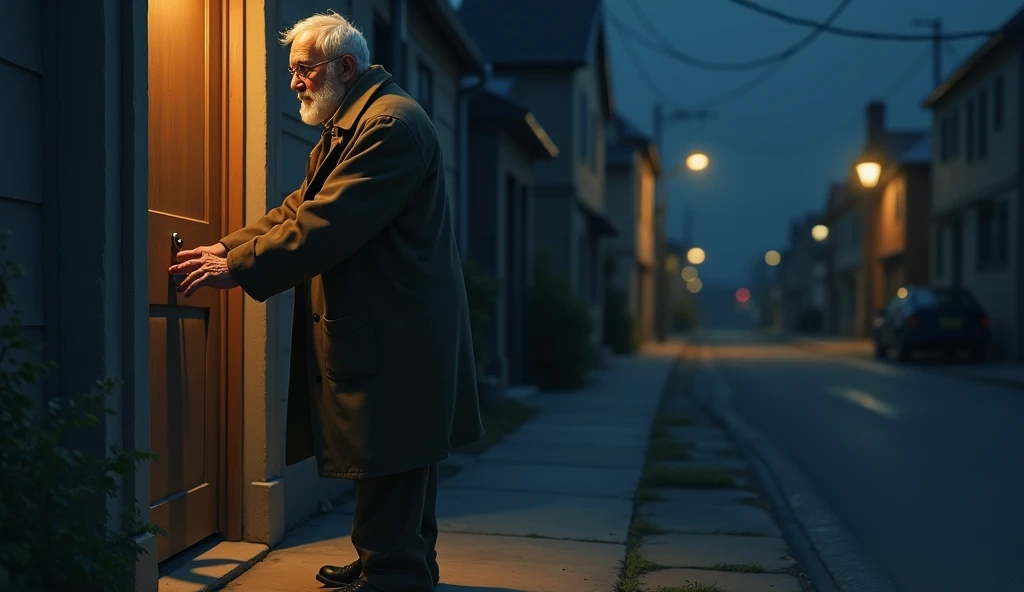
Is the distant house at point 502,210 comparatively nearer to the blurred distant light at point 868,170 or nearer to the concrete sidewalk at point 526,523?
the concrete sidewalk at point 526,523

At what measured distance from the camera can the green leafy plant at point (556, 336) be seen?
14.0m

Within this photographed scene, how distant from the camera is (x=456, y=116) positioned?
11.4m

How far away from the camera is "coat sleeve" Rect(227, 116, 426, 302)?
3.13 m

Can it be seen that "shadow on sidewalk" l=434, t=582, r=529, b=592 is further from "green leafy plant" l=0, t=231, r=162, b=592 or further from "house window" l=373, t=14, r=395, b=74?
"house window" l=373, t=14, r=395, b=74

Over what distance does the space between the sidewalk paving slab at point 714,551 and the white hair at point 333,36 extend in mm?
2339

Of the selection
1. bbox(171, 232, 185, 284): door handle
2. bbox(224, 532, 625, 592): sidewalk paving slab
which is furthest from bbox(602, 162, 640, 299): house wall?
bbox(171, 232, 185, 284): door handle

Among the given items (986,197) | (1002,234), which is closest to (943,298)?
(1002,234)

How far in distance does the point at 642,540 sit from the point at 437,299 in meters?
1.97

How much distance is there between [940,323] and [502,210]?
11755mm

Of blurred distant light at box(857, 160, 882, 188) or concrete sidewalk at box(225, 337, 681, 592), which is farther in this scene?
blurred distant light at box(857, 160, 882, 188)

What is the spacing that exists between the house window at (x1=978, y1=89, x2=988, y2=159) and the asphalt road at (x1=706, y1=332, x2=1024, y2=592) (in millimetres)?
Answer: 9667

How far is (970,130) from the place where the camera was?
80.4 feet

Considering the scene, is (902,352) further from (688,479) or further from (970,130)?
(688,479)

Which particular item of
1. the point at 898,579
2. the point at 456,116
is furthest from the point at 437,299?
the point at 456,116
